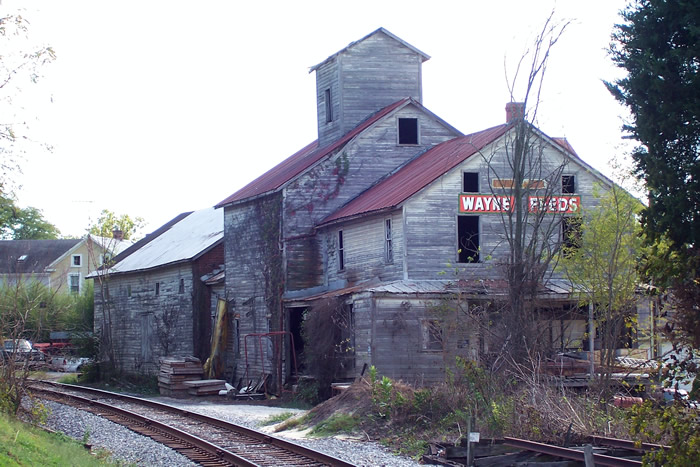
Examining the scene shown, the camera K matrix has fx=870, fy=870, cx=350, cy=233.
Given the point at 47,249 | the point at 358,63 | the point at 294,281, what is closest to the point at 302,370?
the point at 294,281

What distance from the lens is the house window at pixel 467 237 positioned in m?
27.7

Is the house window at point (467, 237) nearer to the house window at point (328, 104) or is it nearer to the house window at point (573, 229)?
the house window at point (573, 229)

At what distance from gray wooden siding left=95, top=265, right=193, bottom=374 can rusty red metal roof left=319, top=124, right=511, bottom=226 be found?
9826mm

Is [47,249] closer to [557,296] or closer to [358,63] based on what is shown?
[358,63]

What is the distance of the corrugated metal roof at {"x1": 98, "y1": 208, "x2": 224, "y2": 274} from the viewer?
38.3 meters

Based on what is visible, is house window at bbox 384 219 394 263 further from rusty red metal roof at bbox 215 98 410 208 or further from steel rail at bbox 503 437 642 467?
steel rail at bbox 503 437 642 467

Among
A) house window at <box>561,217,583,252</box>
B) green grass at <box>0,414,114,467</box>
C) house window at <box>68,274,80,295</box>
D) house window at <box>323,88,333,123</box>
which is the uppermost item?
house window at <box>323,88,333,123</box>

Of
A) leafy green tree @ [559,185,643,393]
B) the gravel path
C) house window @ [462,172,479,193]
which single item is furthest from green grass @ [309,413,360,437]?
house window @ [462,172,479,193]

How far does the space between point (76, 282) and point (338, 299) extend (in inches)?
2360

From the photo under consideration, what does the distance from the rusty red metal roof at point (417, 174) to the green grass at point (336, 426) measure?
9722mm

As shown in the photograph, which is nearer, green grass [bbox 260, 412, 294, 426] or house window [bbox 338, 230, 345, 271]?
green grass [bbox 260, 412, 294, 426]

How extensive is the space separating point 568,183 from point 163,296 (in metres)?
19.5

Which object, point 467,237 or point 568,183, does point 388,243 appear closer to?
point 467,237

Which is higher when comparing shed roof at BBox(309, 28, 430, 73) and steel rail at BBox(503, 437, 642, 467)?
shed roof at BBox(309, 28, 430, 73)
